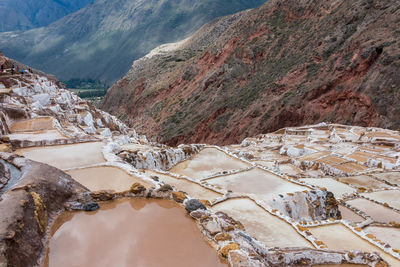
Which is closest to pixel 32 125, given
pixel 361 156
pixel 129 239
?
pixel 129 239

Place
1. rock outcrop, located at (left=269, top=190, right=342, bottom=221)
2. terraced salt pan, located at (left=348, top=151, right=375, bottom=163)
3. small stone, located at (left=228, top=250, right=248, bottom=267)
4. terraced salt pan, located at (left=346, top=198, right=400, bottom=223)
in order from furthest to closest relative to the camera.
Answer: terraced salt pan, located at (left=348, top=151, right=375, bottom=163), terraced salt pan, located at (left=346, top=198, right=400, bottom=223), rock outcrop, located at (left=269, top=190, right=342, bottom=221), small stone, located at (left=228, top=250, right=248, bottom=267)

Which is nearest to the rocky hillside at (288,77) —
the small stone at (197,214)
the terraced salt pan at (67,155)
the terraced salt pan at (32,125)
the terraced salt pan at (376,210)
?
the terraced salt pan at (376,210)

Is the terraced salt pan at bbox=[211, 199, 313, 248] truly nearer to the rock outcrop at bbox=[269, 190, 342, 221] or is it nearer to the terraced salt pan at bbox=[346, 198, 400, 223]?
the rock outcrop at bbox=[269, 190, 342, 221]

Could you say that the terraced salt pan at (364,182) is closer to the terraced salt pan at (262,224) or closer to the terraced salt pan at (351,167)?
the terraced salt pan at (351,167)

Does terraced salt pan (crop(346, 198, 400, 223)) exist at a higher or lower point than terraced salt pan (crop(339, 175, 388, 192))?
higher

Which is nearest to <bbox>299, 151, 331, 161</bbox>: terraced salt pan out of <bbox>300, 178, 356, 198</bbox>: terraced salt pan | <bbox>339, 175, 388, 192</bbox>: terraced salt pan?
<bbox>339, 175, 388, 192</bbox>: terraced salt pan

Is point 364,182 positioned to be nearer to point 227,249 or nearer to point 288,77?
point 227,249
